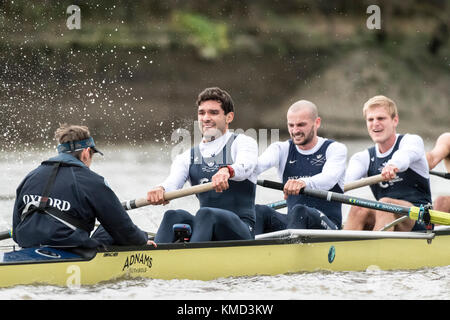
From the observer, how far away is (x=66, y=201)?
532cm

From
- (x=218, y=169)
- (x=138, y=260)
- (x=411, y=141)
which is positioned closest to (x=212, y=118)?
(x=218, y=169)

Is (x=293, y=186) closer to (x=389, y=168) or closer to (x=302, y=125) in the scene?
(x=302, y=125)

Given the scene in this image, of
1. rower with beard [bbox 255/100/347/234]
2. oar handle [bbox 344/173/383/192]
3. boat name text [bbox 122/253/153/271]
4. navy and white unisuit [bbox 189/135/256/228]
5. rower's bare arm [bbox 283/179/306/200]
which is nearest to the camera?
boat name text [bbox 122/253/153/271]

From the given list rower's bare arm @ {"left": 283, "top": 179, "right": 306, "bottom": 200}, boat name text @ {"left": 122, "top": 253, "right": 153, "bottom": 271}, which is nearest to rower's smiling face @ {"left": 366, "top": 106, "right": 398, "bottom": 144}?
rower's bare arm @ {"left": 283, "top": 179, "right": 306, "bottom": 200}

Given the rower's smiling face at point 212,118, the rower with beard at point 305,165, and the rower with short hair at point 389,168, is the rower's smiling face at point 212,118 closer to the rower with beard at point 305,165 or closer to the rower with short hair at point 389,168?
the rower with beard at point 305,165

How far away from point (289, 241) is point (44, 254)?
79.2 inches

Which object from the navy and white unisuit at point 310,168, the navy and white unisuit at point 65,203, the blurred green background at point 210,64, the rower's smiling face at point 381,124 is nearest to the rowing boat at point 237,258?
the navy and white unisuit at point 65,203

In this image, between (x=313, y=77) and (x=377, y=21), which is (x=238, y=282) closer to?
(x=313, y=77)

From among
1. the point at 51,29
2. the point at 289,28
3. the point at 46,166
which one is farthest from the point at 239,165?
the point at 289,28

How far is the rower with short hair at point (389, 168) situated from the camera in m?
7.45

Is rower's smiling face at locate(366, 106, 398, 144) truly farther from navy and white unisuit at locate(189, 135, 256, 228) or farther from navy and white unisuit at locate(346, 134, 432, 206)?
navy and white unisuit at locate(189, 135, 256, 228)

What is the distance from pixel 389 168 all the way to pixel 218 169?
1754 millimetres

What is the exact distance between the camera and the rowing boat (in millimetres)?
5329

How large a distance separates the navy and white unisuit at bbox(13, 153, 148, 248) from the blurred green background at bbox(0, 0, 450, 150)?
14.5 m
